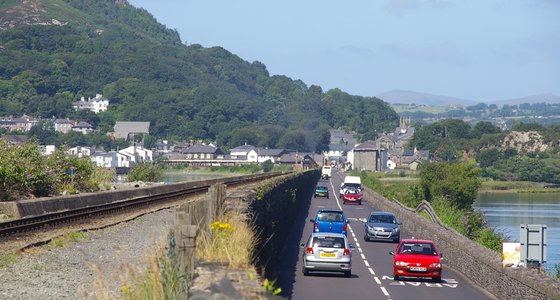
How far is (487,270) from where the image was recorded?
28.4 meters

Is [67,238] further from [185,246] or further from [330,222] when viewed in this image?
[330,222]

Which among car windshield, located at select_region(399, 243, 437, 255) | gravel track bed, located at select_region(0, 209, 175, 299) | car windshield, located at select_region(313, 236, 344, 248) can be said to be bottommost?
car windshield, located at select_region(399, 243, 437, 255)

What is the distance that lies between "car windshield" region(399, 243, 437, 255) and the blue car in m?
10.3

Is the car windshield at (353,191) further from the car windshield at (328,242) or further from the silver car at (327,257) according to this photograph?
the silver car at (327,257)

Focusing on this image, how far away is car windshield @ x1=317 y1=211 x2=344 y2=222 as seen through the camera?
42.2 metres

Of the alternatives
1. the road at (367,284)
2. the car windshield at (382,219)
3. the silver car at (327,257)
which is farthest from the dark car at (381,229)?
the silver car at (327,257)

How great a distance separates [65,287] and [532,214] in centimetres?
7428

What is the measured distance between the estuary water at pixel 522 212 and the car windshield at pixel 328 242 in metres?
19.0

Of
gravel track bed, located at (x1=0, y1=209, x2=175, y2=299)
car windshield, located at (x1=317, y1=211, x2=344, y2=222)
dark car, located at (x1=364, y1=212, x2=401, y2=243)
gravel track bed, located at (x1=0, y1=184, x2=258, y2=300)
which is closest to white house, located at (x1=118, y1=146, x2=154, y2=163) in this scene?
dark car, located at (x1=364, y1=212, x2=401, y2=243)

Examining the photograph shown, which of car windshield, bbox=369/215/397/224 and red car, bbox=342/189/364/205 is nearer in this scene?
car windshield, bbox=369/215/397/224

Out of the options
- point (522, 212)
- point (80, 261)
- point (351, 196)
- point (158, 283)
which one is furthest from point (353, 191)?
point (158, 283)

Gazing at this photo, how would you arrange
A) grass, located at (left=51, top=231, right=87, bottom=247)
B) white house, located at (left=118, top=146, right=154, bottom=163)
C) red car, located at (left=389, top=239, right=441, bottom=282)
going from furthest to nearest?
white house, located at (left=118, top=146, right=154, bottom=163), red car, located at (left=389, top=239, right=441, bottom=282), grass, located at (left=51, top=231, right=87, bottom=247)

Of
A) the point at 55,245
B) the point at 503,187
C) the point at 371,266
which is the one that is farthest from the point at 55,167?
the point at 503,187

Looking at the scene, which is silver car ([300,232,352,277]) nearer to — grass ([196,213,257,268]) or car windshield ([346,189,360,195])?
grass ([196,213,257,268])
